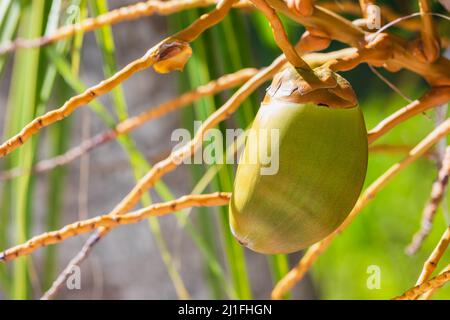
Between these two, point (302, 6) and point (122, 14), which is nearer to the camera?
point (302, 6)

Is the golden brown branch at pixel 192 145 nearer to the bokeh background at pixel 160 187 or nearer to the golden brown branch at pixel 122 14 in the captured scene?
the golden brown branch at pixel 122 14

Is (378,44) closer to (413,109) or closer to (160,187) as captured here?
(413,109)

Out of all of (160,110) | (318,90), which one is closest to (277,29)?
(318,90)

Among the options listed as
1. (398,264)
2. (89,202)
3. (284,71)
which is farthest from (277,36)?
(398,264)

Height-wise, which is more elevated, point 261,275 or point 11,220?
point 11,220

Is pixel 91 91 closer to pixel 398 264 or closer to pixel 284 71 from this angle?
pixel 284 71

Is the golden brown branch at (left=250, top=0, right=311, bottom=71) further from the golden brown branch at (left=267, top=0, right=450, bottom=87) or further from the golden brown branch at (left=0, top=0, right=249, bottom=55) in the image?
the golden brown branch at (left=0, top=0, right=249, bottom=55)

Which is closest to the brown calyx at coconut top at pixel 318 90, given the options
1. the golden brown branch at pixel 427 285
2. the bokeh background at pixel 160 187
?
the golden brown branch at pixel 427 285
